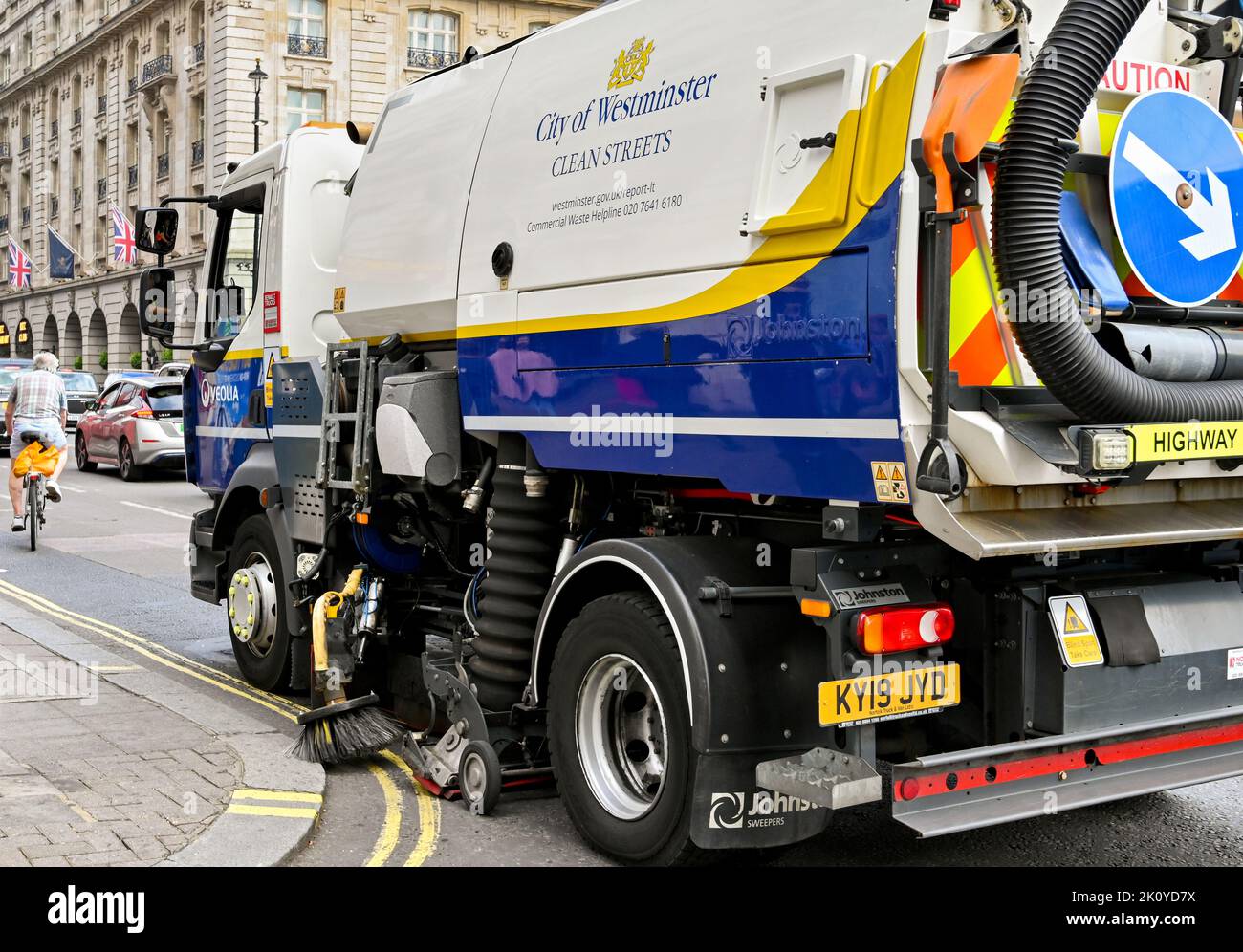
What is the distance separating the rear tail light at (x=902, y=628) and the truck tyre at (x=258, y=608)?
14.1 ft

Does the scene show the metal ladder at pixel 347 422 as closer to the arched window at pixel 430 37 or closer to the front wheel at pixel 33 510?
the front wheel at pixel 33 510

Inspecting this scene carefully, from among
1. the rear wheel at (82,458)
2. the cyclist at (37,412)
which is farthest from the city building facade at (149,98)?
the cyclist at (37,412)

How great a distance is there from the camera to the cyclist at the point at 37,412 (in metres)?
14.4

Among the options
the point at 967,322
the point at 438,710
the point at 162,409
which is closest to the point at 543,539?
the point at 438,710

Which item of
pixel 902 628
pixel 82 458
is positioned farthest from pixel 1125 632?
pixel 82 458

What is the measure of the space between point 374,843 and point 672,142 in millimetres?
2747

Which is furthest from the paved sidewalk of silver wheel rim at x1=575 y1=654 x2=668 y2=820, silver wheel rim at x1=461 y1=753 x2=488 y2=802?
silver wheel rim at x1=575 y1=654 x2=668 y2=820

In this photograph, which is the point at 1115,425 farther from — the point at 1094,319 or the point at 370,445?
the point at 370,445

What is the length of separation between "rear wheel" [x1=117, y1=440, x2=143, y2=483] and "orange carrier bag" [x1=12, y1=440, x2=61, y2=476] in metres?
8.94

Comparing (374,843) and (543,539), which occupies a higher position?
(543,539)

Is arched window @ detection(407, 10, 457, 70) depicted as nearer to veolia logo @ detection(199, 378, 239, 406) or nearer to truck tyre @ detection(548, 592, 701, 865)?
veolia logo @ detection(199, 378, 239, 406)

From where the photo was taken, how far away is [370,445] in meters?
6.50

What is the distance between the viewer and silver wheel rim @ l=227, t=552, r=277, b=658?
25.4 ft

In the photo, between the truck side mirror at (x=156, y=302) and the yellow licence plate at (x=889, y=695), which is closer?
the yellow licence plate at (x=889, y=695)
